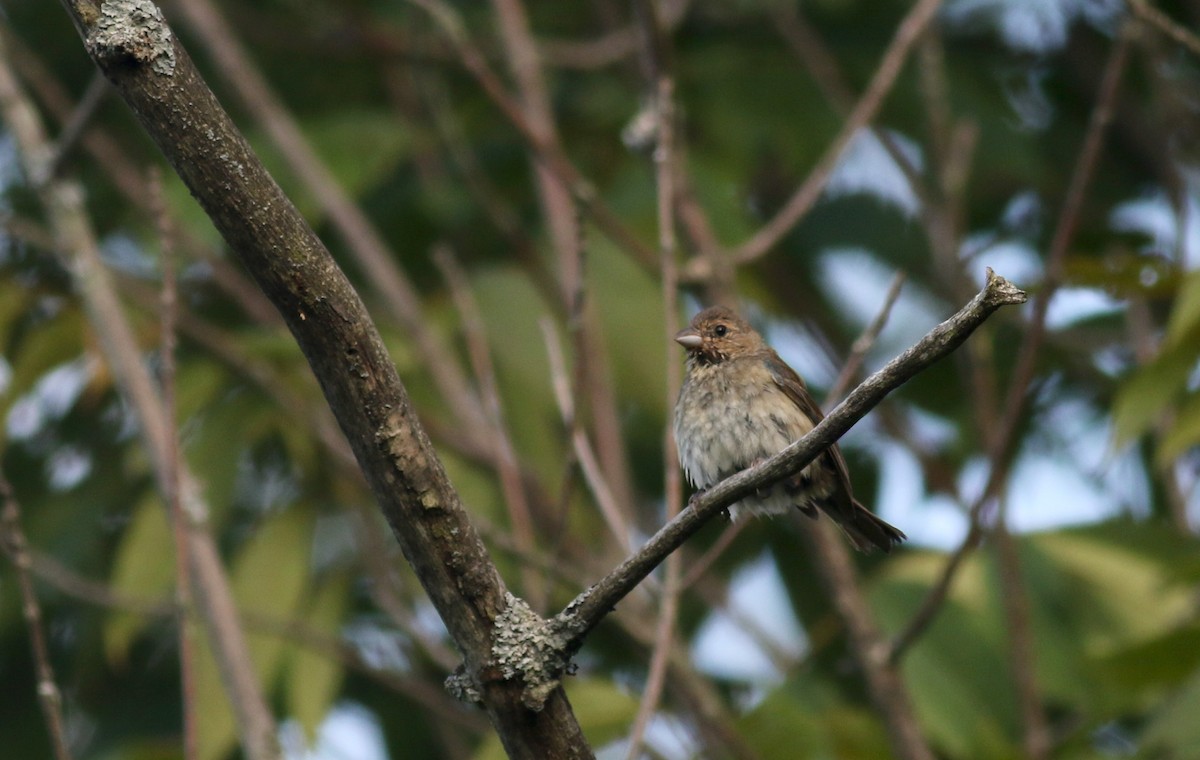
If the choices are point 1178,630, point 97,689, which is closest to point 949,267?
point 1178,630

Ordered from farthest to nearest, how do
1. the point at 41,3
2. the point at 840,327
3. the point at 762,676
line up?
1. the point at 41,3
2. the point at 840,327
3. the point at 762,676

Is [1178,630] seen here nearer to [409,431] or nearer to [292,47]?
[409,431]

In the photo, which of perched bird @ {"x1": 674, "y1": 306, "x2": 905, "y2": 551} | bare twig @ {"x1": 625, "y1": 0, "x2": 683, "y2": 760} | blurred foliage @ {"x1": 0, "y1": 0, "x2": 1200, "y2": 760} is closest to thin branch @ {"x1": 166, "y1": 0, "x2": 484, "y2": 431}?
blurred foliage @ {"x1": 0, "y1": 0, "x2": 1200, "y2": 760}

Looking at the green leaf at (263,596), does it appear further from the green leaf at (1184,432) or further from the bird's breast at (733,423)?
the green leaf at (1184,432)

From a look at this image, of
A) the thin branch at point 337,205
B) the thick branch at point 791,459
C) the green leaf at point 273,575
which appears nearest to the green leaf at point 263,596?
the green leaf at point 273,575

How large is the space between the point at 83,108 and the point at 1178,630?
4.10 metres

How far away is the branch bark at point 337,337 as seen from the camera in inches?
81.4

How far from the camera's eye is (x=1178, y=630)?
4340 mm

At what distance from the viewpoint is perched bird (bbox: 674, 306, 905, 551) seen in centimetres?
411

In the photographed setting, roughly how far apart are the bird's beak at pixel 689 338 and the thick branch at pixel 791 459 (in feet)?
7.89

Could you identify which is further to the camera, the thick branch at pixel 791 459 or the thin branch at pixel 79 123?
the thin branch at pixel 79 123

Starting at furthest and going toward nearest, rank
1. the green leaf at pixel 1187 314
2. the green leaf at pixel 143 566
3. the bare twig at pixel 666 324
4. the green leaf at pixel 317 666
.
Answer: the green leaf at pixel 143 566 < the green leaf at pixel 317 666 < the green leaf at pixel 1187 314 < the bare twig at pixel 666 324

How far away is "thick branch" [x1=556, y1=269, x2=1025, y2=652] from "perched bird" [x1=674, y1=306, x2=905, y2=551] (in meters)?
1.48

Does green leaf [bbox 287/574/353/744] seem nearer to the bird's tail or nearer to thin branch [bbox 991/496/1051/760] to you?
the bird's tail
